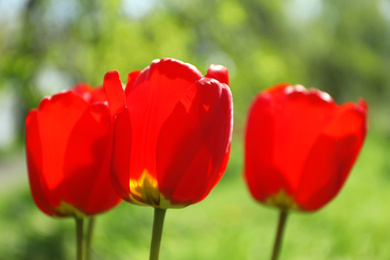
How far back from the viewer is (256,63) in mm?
6004

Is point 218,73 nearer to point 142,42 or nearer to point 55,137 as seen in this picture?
point 55,137

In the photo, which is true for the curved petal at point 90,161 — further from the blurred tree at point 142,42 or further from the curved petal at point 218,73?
the blurred tree at point 142,42

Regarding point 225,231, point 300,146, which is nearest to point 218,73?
point 300,146

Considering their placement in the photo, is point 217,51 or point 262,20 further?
point 262,20

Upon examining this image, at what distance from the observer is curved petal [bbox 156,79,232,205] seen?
29.5 inches

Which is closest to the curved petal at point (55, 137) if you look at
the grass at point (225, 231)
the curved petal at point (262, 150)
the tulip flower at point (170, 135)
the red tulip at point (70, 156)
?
the red tulip at point (70, 156)

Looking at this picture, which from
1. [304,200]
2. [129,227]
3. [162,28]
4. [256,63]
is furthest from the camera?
[256,63]

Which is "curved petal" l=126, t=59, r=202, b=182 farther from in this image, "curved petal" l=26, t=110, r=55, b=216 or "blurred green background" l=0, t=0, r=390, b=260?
"blurred green background" l=0, t=0, r=390, b=260

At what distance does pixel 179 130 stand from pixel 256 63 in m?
5.34

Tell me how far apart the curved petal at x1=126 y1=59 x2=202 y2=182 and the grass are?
1.87 meters

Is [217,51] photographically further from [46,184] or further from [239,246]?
[46,184]

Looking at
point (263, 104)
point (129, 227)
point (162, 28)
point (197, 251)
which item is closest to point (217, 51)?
point (162, 28)

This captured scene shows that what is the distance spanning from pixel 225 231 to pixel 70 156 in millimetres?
2643

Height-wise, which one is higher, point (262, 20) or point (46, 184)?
point (262, 20)
